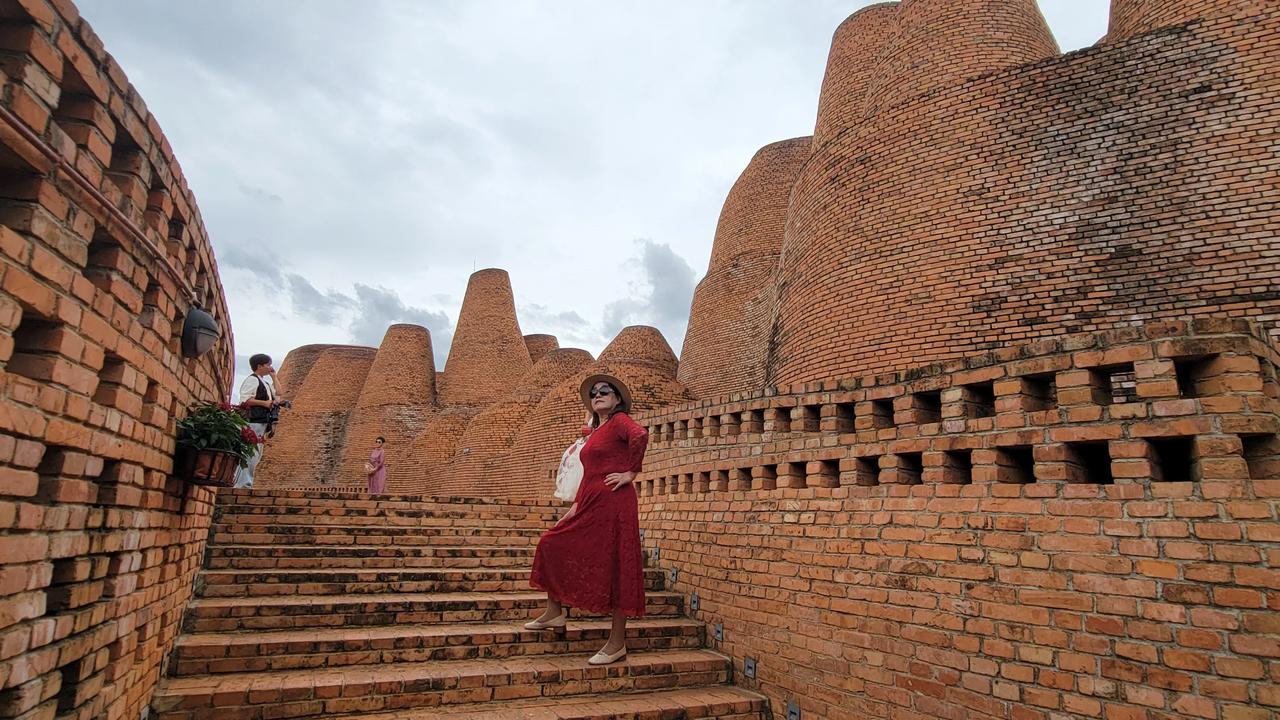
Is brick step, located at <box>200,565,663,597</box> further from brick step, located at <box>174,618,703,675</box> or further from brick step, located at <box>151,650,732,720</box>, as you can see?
brick step, located at <box>151,650,732,720</box>

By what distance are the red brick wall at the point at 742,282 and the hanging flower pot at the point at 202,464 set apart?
43.4ft

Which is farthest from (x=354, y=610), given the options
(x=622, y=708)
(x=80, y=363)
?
(x=80, y=363)

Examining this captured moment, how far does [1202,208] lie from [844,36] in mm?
7085

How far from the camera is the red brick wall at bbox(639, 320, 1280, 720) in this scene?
9.99 feet

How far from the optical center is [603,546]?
4.61 meters

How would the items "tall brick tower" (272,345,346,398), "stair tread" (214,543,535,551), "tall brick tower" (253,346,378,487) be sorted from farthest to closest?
"tall brick tower" (272,345,346,398) < "tall brick tower" (253,346,378,487) < "stair tread" (214,543,535,551)

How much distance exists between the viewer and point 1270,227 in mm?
6312

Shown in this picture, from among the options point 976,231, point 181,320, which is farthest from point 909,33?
point 181,320

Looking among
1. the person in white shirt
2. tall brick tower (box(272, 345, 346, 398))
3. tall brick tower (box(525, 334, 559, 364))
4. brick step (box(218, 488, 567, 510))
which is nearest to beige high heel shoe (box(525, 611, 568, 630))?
brick step (box(218, 488, 567, 510))

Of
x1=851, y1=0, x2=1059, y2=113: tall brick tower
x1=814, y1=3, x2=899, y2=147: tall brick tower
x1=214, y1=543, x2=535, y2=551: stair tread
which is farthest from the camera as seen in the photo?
x1=814, y1=3, x2=899, y2=147: tall brick tower

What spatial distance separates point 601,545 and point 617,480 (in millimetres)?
413

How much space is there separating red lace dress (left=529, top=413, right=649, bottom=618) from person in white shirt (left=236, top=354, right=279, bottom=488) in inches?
116

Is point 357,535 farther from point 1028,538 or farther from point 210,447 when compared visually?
point 1028,538

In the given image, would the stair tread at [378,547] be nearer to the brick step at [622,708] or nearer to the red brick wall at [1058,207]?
the brick step at [622,708]
